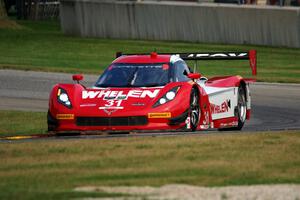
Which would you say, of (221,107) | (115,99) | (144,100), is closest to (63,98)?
(115,99)

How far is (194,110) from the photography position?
56.0 ft

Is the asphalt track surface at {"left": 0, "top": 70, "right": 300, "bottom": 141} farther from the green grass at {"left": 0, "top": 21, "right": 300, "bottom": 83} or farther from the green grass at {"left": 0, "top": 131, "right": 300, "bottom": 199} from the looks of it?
the green grass at {"left": 0, "top": 131, "right": 300, "bottom": 199}

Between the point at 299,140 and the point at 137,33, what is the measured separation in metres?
24.6

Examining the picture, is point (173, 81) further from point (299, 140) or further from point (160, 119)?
point (299, 140)

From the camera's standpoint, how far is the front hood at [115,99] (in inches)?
645

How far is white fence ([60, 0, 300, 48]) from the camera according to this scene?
115ft

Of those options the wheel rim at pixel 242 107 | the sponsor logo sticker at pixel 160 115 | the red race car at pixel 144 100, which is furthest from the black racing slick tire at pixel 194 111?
the wheel rim at pixel 242 107

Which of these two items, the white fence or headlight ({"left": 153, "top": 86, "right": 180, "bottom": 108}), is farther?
A: the white fence

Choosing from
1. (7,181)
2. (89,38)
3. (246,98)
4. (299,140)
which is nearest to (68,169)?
(7,181)

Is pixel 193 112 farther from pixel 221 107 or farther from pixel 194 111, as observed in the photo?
pixel 221 107

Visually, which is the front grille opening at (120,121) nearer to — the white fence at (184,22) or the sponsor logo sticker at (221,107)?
the sponsor logo sticker at (221,107)

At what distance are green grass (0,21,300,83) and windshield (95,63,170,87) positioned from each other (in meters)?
10.6

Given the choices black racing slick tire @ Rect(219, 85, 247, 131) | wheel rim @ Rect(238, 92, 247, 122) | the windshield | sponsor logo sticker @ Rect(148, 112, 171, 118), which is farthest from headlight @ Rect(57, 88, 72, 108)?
wheel rim @ Rect(238, 92, 247, 122)

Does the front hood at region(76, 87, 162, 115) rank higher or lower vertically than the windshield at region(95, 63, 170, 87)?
lower
